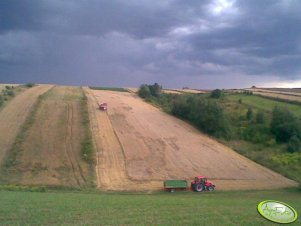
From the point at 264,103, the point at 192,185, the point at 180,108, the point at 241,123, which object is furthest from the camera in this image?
the point at 264,103

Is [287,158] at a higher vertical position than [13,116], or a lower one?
lower

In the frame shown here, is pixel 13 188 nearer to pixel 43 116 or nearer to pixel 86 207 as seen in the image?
pixel 86 207

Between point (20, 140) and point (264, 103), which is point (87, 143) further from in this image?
point (264, 103)

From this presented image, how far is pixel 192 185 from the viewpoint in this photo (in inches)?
1451

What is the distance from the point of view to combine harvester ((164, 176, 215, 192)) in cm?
3606

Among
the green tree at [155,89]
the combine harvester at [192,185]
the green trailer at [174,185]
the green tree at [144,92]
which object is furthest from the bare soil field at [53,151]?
the green tree at [155,89]

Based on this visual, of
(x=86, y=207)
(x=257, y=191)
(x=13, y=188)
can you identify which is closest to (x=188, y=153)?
(x=257, y=191)

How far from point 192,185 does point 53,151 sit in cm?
1667

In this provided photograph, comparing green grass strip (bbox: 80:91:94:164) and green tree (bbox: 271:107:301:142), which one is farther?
green tree (bbox: 271:107:301:142)

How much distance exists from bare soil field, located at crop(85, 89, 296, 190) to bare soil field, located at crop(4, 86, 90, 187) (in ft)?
7.66

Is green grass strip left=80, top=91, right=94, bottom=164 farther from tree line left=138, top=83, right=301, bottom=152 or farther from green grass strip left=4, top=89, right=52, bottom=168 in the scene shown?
tree line left=138, top=83, right=301, bottom=152

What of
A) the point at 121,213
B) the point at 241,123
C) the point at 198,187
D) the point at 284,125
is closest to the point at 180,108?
the point at 241,123

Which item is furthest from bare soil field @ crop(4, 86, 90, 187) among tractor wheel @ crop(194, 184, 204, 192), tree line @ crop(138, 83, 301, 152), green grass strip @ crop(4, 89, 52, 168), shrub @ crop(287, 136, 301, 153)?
shrub @ crop(287, 136, 301, 153)

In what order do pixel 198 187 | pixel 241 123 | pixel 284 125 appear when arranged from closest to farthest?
pixel 198 187 → pixel 284 125 → pixel 241 123
